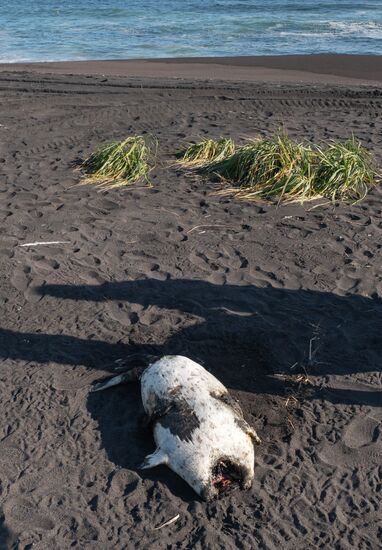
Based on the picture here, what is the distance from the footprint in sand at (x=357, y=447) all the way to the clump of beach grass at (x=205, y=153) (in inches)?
180

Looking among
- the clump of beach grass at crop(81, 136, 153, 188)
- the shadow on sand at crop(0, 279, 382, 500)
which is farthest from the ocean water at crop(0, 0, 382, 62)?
the shadow on sand at crop(0, 279, 382, 500)

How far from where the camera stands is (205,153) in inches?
343

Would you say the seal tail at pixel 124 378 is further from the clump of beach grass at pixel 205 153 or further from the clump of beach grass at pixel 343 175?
the clump of beach grass at pixel 205 153

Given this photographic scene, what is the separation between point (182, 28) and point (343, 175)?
16165mm

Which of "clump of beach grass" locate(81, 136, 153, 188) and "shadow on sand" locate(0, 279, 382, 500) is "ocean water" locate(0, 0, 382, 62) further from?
"shadow on sand" locate(0, 279, 382, 500)

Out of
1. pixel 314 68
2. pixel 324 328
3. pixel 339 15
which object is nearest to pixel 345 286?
pixel 324 328

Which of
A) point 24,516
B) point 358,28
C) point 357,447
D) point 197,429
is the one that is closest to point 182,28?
point 358,28

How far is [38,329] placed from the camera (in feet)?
18.1

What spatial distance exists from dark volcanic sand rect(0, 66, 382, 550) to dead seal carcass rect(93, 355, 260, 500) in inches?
5.3

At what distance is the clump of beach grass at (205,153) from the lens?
8.63 meters

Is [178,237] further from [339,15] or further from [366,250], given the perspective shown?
[339,15]

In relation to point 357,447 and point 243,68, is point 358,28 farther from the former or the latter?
point 357,447

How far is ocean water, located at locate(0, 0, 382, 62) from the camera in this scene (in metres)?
19.0

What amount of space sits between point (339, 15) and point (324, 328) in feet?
68.4
